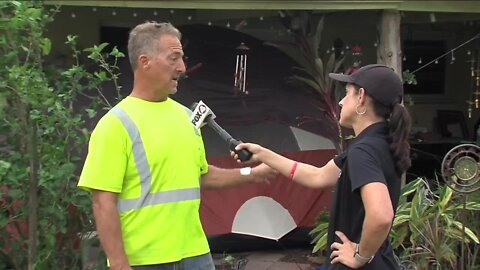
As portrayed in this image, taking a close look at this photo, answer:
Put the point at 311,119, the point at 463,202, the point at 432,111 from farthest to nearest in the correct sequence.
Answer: the point at 432,111
the point at 311,119
the point at 463,202

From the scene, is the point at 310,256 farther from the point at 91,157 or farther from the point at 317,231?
the point at 91,157

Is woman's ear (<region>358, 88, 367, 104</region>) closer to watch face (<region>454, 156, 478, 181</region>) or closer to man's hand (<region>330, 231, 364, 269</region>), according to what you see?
man's hand (<region>330, 231, 364, 269</region>)

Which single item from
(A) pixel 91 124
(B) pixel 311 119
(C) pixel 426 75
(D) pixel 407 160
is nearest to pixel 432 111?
(C) pixel 426 75

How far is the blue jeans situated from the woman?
0.55m

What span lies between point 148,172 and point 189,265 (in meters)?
0.47

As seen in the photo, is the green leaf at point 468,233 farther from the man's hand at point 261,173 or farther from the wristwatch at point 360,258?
the wristwatch at point 360,258

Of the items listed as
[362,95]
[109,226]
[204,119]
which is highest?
[362,95]

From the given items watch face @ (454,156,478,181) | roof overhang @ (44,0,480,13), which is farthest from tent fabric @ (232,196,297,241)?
Result: watch face @ (454,156,478,181)

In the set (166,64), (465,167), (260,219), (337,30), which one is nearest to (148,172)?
(166,64)

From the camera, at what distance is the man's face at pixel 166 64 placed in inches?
107

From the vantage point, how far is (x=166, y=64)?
8.96ft

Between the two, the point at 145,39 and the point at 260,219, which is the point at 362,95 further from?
the point at 260,219

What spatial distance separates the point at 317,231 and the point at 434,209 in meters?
1.23

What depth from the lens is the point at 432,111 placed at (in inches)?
404
